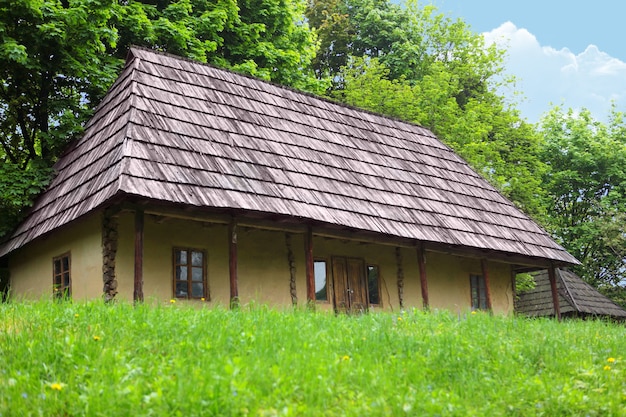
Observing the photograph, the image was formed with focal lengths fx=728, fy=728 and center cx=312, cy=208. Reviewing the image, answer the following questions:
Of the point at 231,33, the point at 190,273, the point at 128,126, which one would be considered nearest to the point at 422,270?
the point at 190,273

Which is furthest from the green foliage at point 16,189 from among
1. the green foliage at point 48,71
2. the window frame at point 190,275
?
the window frame at point 190,275

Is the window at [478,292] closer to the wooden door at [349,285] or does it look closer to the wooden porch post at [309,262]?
the wooden door at [349,285]

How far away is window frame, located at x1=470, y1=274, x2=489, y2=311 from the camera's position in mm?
19188

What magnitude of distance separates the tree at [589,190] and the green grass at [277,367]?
2354cm

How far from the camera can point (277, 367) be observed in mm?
7039

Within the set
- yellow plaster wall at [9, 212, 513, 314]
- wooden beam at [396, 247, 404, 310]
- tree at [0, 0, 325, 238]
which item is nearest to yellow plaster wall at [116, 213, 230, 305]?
yellow plaster wall at [9, 212, 513, 314]

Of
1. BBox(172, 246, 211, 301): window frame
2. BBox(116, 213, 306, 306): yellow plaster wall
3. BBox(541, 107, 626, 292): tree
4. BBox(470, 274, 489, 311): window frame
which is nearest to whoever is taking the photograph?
BBox(116, 213, 306, 306): yellow plaster wall

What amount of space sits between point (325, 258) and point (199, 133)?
13.3ft

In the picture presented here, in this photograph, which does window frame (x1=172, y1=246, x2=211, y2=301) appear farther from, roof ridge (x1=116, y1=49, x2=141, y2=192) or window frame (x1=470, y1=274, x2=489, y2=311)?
window frame (x1=470, y1=274, x2=489, y2=311)

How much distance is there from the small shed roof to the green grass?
18.0 metres

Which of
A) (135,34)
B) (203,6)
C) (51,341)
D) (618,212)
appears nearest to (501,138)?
(618,212)

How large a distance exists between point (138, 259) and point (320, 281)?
514 centimetres

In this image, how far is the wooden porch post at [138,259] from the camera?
12.0 m

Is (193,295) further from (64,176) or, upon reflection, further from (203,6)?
(203,6)
